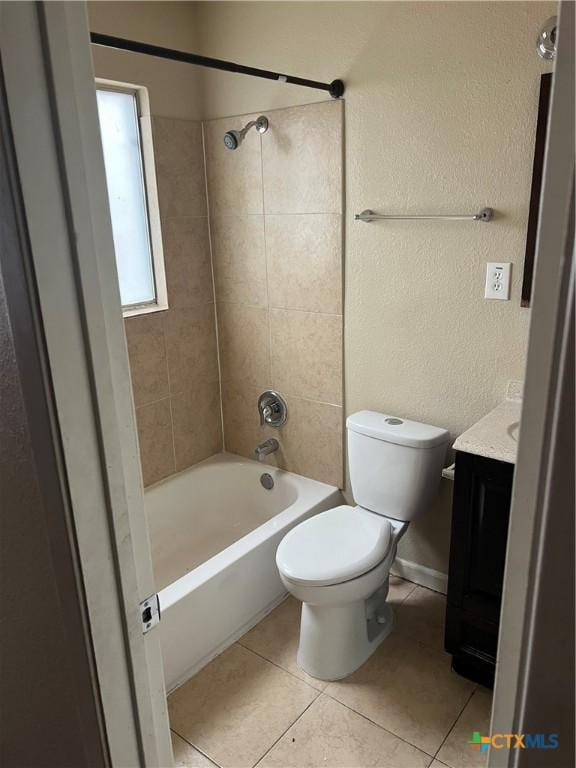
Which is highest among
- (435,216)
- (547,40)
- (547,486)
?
(547,40)

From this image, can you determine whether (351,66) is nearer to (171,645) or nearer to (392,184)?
(392,184)

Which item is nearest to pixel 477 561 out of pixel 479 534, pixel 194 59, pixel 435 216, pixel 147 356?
pixel 479 534

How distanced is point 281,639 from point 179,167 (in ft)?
6.67

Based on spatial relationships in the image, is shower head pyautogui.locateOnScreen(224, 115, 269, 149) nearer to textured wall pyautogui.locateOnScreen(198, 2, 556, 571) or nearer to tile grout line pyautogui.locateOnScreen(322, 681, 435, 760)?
textured wall pyautogui.locateOnScreen(198, 2, 556, 571)

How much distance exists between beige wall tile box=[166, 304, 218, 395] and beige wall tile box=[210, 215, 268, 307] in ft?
0.53

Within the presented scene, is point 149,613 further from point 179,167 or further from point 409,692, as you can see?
point 179,167

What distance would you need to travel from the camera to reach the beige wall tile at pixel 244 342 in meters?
2.79

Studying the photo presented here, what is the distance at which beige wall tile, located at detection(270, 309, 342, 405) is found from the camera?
256 centimetres

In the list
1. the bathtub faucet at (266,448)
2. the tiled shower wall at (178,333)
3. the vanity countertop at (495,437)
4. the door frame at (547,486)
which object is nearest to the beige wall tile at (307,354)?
the bathtub faucet at (266,448)

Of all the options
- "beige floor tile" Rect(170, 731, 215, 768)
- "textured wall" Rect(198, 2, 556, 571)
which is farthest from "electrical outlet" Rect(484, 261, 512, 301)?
"beige floor tile" Rect(170, 731, 215, 768)

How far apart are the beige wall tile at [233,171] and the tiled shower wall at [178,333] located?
5cm

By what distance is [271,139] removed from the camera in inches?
97.8

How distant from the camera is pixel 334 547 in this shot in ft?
6.87

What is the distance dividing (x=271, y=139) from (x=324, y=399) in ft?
3.73
